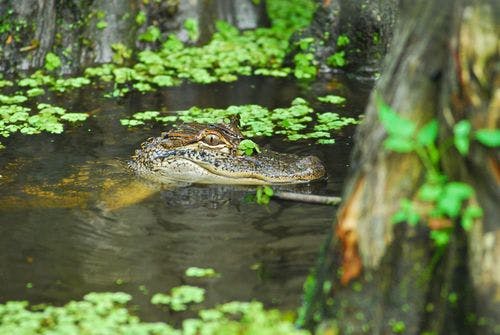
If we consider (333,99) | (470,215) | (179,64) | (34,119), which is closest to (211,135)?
(34,119)

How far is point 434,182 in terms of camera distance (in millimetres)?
4145

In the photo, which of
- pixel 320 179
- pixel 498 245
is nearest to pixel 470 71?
pixel 498 245

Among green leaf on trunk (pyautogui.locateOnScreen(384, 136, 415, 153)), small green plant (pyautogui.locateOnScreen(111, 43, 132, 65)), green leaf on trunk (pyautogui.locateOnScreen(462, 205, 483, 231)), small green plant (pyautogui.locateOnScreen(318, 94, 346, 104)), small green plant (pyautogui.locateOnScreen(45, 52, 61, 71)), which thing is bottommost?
green leaf on trunk (pyautogui.locateOnScreen(462, 205, 483, 231))

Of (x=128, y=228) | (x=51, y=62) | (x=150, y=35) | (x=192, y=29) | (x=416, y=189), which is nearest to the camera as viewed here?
(x=416, y=189)

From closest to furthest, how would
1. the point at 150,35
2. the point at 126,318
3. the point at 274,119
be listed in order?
the point at 126,318 → the point at 274,119 → the point at 150,35

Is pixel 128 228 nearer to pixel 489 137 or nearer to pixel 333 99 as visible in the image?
pixel 489 137

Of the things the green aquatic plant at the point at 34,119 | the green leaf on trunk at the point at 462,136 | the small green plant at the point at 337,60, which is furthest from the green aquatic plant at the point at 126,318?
the small green plant at the point at 337,60

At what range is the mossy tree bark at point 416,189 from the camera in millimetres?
4070

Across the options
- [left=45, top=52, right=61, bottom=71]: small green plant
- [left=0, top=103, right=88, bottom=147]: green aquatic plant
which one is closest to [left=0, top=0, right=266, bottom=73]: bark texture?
[left=45, top=52, right=61, bottom=71]: small green plant

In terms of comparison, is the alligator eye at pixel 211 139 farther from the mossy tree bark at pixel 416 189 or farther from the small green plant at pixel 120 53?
the small green plant at pixel 120 53

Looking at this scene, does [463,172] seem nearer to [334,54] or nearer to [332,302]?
[332,302]

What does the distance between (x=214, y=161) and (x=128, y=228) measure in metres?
1.31

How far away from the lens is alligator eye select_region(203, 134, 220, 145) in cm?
778

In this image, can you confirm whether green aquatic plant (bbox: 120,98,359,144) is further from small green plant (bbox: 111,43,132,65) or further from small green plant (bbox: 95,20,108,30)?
small green plant (bbox: 95,20,108,30)
